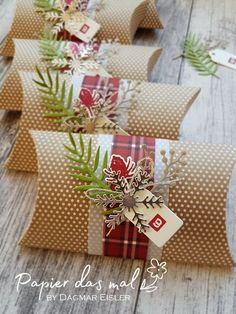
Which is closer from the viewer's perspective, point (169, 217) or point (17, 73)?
point (169, 217)

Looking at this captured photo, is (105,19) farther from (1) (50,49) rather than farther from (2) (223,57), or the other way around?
(2) (223,57)

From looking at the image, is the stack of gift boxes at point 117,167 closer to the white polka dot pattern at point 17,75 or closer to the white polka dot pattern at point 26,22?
the white polka dot pattern at point 17,75

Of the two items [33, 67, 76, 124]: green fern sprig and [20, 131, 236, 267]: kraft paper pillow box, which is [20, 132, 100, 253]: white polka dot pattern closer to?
[20, 131, 236, 267]: kraft paper pillow box

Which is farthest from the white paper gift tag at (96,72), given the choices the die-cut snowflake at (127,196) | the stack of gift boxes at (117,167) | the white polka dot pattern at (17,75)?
the die-cut snowflake at (127,196)

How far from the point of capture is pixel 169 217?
32.3 inches

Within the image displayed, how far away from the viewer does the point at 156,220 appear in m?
0.83

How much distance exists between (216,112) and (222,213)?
46 centimetres

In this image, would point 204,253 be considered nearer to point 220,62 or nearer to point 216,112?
point 216,112

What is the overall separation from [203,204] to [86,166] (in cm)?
22

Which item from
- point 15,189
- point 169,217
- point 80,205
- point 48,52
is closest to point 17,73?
point 48,52

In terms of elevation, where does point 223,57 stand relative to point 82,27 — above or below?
below

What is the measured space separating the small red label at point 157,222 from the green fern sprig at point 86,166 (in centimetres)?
10

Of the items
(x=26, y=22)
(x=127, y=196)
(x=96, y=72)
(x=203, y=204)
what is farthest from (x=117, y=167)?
(x=26, y=22)

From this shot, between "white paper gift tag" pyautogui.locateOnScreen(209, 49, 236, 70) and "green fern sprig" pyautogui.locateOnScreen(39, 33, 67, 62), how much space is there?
0.47m
